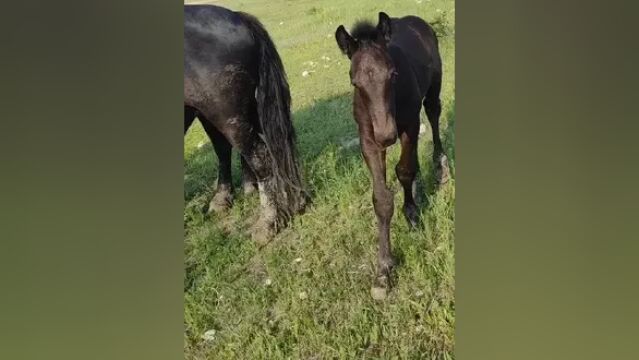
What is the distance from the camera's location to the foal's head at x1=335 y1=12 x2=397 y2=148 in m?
1.95

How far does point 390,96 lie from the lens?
1967 mm

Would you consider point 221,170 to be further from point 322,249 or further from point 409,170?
point 409,170

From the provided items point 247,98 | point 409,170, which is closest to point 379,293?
point 409,170

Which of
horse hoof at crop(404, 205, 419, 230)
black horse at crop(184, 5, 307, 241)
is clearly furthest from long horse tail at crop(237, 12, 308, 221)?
horse hoof at crop(404, 205, 419, 230)

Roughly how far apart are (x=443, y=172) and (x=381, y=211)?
0.30 meters

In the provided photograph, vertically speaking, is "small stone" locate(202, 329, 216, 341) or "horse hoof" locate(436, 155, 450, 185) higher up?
"horse hoof" locate(436, 155, 450, 185)

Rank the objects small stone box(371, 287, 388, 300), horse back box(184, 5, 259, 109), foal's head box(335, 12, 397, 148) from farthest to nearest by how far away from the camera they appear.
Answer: horse back box(184, 5, 259, 109) → small stone box(371, 287, 388, 300) → foal's head box(335, 12, 397, 148)

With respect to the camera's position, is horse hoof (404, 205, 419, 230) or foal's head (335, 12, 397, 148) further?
horse hoof (404, 205, 419, 230)

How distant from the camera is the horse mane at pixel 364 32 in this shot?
6.53 feet

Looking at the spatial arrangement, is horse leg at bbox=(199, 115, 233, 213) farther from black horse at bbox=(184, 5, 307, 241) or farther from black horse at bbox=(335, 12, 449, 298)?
black horse at bbox=(335, 12, 449, 298)

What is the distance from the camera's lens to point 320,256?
2.15 m
